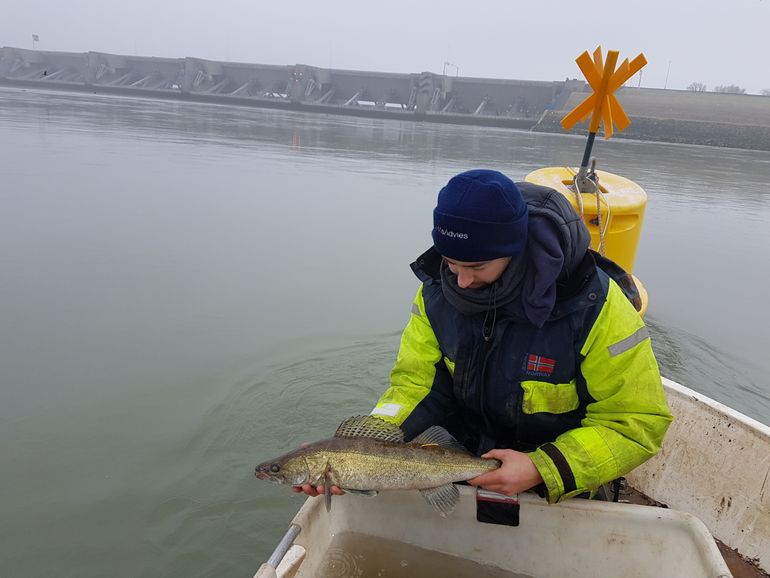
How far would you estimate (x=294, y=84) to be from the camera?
5934 centimetres

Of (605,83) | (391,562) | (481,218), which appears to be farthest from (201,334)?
(605,83)

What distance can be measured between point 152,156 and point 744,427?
559 inches

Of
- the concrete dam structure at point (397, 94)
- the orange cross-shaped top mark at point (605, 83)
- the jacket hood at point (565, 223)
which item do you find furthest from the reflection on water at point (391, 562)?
the concrete dam structure at point (397, 94)

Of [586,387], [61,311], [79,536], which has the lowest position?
[79,536]

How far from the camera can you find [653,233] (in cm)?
966

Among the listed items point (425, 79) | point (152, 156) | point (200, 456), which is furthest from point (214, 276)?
point (425, 79)

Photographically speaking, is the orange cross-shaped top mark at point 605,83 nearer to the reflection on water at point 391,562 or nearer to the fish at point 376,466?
the fish at point 376,466

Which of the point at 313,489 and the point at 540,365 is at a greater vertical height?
the point at 540,365

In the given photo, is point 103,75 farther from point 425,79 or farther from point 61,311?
point 61,311

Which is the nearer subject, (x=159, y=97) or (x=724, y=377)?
(x=724, y=377)

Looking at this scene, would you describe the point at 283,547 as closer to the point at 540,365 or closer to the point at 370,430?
the point at 370,430

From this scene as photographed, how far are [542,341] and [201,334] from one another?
3882mm

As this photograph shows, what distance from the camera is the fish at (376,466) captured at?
1955 millimetres

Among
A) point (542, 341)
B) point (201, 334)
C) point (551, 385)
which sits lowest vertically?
point (201, 334)
